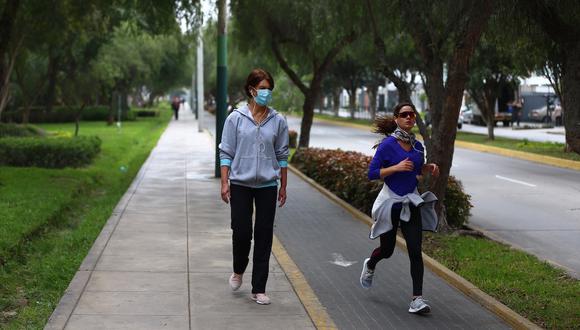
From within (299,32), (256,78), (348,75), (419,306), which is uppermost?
(299,32)

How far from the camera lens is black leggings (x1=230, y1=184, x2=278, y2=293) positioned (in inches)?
239

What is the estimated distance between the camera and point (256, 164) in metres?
5.97

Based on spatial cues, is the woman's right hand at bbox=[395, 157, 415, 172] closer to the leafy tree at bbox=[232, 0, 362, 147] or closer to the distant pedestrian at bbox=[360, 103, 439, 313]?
the distant pedestrian at bbox=[360, 103, 439, 313]

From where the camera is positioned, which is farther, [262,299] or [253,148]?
[262,299]

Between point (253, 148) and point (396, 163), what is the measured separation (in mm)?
1088

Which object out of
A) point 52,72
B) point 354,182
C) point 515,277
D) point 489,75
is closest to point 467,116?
point 489,75

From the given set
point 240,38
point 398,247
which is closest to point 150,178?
point 240,38

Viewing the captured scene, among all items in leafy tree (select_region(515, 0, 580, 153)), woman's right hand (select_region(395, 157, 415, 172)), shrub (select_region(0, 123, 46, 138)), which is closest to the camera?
woman's right hand (select_region(395, 157, 415, 172))

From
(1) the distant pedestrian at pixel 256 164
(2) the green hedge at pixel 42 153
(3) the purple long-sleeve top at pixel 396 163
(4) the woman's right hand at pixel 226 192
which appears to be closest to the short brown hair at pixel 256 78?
(1) the distant pedestrian at pixel 256 164

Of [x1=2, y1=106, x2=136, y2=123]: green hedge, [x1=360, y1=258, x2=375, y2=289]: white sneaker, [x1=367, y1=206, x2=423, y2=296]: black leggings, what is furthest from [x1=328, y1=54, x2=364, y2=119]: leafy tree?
[x1=367, y1=206, x2=423, y2=296]: black leggings

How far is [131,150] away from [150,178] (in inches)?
409

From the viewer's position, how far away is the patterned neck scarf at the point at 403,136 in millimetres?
5977

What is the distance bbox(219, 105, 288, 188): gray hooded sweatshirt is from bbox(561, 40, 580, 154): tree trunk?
2.23 meters

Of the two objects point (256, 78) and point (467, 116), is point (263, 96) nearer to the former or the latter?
point (256, 78)
